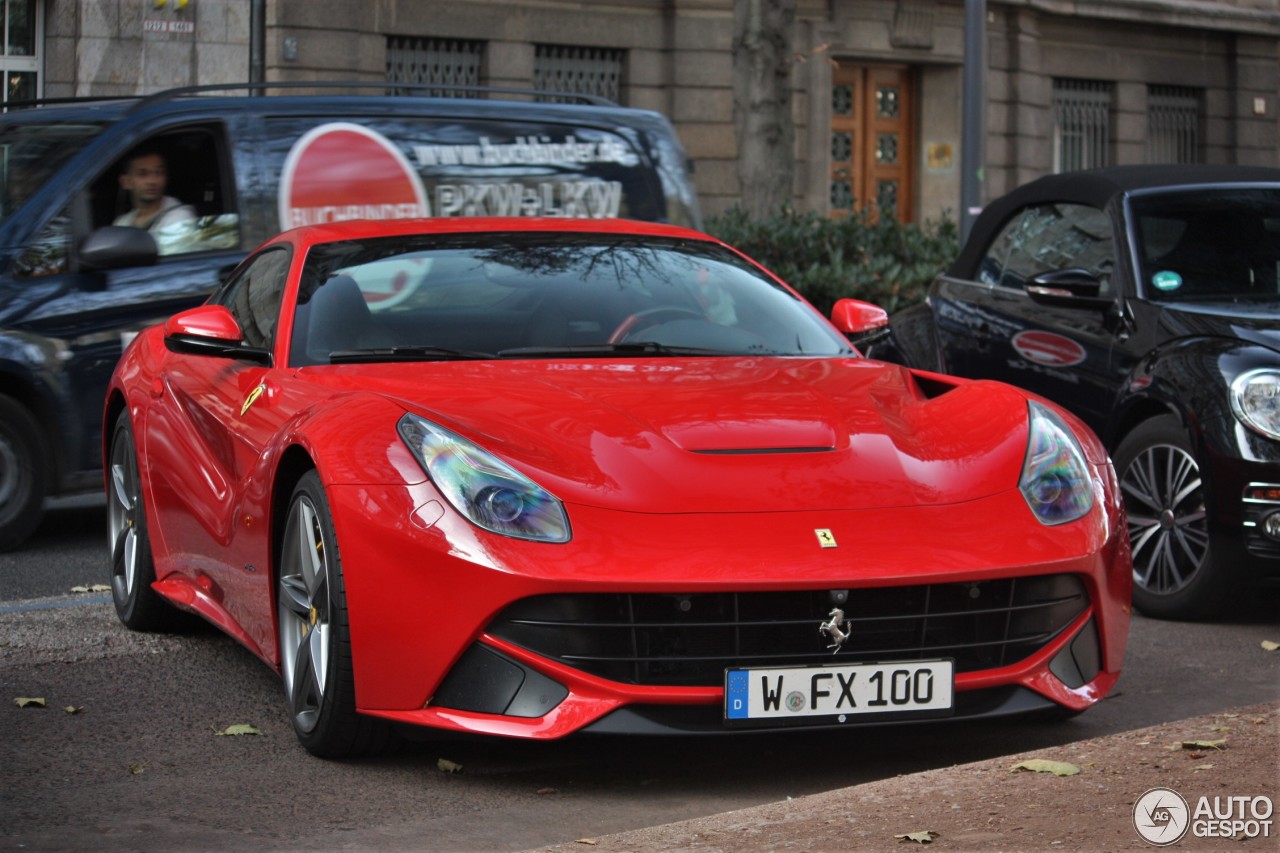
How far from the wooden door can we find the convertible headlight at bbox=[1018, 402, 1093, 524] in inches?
839

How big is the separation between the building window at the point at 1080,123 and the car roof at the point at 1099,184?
20.8 m

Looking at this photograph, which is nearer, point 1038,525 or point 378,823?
point 378,823

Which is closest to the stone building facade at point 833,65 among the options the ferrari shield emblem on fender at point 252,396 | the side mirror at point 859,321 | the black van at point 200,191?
the black van at point 200,191

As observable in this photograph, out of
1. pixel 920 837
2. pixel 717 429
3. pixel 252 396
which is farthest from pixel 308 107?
pixel 920 837

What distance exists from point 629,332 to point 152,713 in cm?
170

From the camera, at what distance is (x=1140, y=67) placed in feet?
99.4

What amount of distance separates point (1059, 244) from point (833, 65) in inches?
592

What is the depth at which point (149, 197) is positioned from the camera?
869 centimetres

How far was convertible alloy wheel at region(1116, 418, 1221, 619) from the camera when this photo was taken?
6773mm

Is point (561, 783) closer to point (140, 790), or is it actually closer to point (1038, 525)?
point (140, 790)

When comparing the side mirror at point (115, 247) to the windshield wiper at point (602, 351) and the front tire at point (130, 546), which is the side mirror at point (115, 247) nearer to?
the front tire at point (130, 546)

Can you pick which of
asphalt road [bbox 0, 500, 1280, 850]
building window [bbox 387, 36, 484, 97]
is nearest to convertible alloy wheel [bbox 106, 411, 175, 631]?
asphalt road [bbox 0, 500, 1280, 850]

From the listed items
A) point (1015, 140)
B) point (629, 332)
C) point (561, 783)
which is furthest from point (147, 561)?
point (1015, 140)

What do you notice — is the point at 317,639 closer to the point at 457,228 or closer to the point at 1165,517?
the point at 457,228
